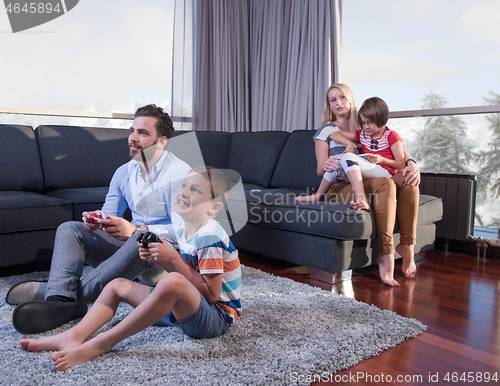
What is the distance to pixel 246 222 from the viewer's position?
2.51m

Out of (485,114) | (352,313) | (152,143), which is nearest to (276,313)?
(352,313)

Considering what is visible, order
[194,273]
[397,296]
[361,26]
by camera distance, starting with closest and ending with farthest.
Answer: [194,273], [397,296], [361,26]

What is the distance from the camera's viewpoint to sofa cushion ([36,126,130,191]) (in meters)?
2.69

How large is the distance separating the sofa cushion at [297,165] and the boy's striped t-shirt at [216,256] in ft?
4.96

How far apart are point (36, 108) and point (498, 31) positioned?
3.60 metres

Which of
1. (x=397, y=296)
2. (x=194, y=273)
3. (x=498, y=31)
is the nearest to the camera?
(x=194, y=273)

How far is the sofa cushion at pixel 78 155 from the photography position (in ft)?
8.83

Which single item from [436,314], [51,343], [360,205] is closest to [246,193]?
[360,205]

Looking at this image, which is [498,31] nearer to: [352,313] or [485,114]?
[485,114]

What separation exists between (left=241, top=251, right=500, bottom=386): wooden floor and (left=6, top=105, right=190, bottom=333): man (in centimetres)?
82

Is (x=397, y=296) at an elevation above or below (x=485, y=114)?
below

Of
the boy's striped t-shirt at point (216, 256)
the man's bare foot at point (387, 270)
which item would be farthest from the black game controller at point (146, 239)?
the man's bare foot at point (387, 270)

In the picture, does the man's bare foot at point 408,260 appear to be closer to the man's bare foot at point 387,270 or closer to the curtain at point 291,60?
the man's bare foot at point 387,270

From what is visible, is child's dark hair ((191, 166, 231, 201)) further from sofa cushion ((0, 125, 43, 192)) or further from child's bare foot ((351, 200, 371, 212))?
sofa cushion ((0, 125, 43, 192))
